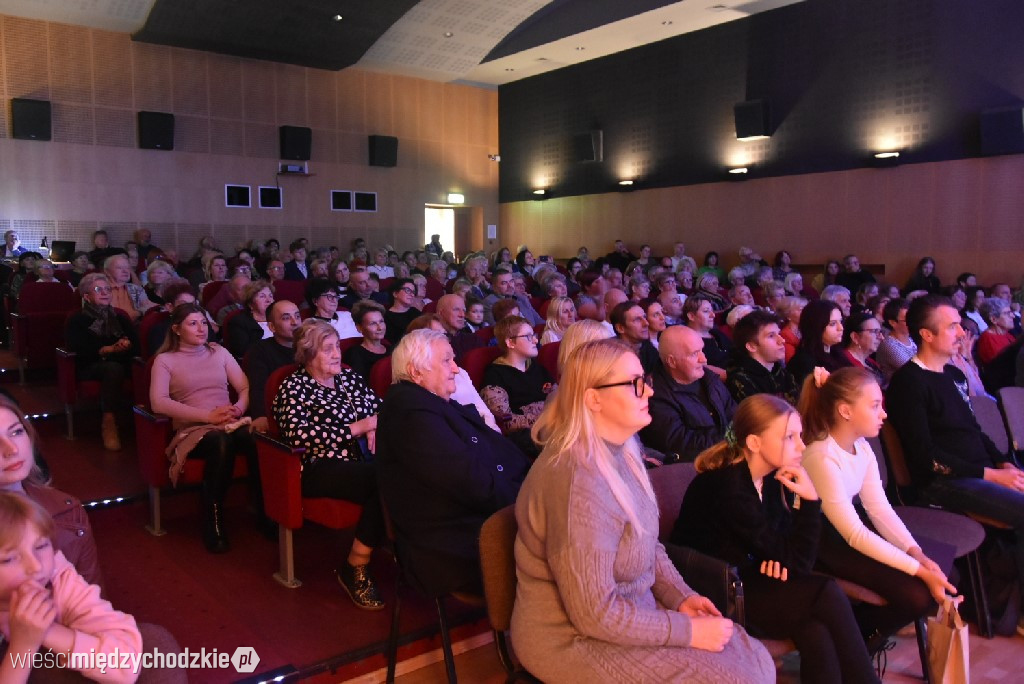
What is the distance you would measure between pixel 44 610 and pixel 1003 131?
10.5 m

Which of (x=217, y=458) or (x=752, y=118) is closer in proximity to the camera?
(x=217, y=458)

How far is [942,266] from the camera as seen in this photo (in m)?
10.3

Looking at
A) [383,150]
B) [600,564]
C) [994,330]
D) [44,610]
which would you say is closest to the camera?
[44,610]

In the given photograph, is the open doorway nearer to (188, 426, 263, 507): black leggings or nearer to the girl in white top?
(188, 426, 263, 507): black leggings

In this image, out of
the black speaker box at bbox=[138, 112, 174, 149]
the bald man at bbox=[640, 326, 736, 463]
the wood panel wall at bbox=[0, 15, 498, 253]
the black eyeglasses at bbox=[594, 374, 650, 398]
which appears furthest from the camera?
the black speaker box at bbox=[138, 112, 174, 149]

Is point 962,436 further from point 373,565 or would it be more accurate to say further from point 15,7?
point 15,7

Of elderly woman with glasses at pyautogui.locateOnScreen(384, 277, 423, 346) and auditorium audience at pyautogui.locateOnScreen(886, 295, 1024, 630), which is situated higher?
elderly woman with glasses at pyautogui.locateOnScreen(384, 277, 423, 346)

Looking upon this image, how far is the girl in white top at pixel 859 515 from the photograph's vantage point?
2.50 metres

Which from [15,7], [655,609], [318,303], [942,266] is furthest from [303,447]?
[15,7]

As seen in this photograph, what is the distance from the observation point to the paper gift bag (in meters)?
2.42

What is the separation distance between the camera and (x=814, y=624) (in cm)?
223

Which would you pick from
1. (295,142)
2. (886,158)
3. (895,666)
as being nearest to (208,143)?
(295,142)

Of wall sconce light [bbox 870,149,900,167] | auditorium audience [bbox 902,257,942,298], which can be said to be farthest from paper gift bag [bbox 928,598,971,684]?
wall sconce light [bbox 870,149,900,167]

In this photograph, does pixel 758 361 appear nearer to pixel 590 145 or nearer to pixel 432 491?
pixel 432 491
